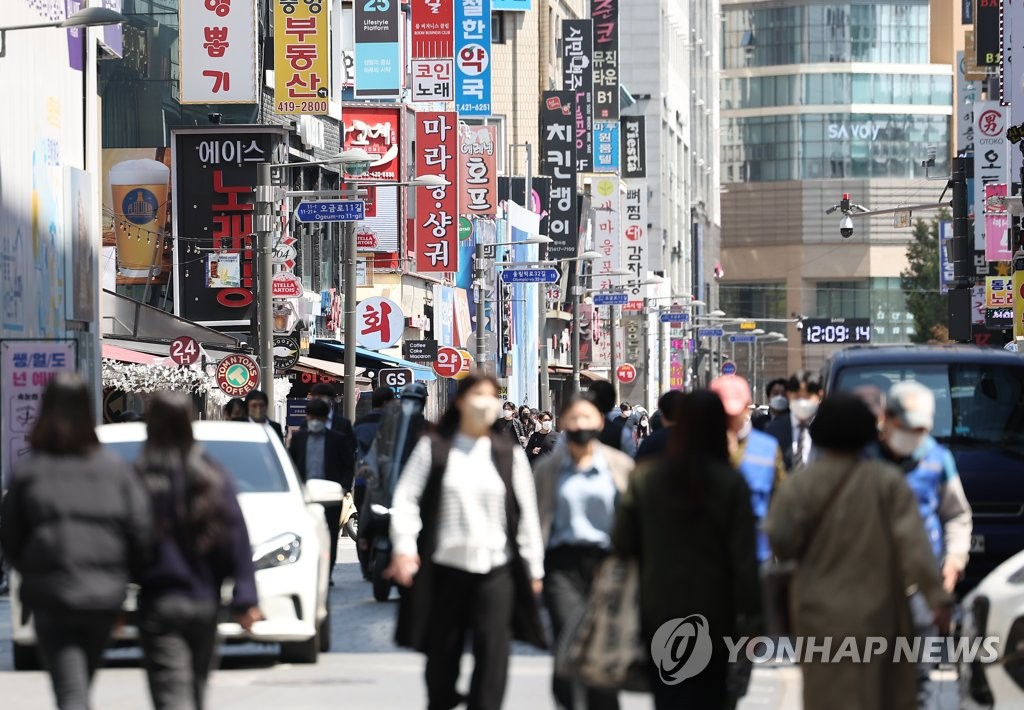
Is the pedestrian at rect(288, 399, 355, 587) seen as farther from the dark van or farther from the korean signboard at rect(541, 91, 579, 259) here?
the korean signboard at rect(541, 91, 579, 259)

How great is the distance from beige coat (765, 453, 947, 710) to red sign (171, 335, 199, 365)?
25.5 meters

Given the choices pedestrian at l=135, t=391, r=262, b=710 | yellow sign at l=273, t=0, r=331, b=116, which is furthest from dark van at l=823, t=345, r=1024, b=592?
yellow sign at l=273, t=0, r=331, b=116

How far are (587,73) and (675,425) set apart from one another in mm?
76467

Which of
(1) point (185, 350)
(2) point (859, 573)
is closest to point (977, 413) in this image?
(2) point (859, 573)

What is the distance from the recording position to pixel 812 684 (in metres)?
7.46

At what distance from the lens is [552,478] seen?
9617 millimetres

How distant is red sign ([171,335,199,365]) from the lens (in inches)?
1275

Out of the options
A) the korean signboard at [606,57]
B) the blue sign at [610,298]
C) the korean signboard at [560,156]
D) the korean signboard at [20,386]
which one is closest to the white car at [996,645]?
the korean signboard at [20,386]

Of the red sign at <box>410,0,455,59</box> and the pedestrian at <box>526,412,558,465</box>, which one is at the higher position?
the red sign at <box>410,0,455,59</box>

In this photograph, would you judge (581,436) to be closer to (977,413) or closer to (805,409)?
(805,409)

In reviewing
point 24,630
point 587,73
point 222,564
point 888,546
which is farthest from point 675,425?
point 587,73

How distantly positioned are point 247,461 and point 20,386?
8.33 m

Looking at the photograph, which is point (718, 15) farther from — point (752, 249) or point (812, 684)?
point (812, 684)

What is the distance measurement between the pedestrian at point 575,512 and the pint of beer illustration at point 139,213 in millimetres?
32933
